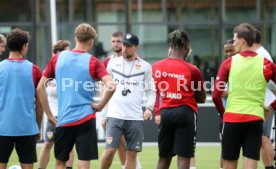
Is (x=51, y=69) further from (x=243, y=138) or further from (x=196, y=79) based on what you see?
(x=243, y=138)

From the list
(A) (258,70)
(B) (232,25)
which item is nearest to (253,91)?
(A) (258,70)

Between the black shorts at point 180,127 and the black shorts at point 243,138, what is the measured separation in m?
0.61

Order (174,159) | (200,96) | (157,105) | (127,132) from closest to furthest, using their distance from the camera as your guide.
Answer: (200,96)
(157,105)
(127,132)
(174,159)

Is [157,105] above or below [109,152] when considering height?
above

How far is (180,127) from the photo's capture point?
10.4 m

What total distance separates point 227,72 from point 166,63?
0.90 m

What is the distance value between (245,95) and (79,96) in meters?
1.89

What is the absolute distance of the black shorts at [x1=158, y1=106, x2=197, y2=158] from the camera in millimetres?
10359

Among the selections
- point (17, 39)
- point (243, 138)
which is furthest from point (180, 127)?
point (17, 39)

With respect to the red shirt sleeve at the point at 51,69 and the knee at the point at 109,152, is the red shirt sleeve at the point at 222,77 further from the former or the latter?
the knee at the point at 109,152

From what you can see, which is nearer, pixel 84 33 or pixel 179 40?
pixel 84 33

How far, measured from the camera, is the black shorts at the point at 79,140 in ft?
32.0

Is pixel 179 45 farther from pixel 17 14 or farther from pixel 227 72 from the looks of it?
pixel 17 14

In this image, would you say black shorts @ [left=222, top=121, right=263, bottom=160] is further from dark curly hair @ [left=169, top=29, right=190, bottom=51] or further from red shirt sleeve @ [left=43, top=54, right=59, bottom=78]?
red shirt sleeve @ [left=43, top=54, right=59, bottom=78]
